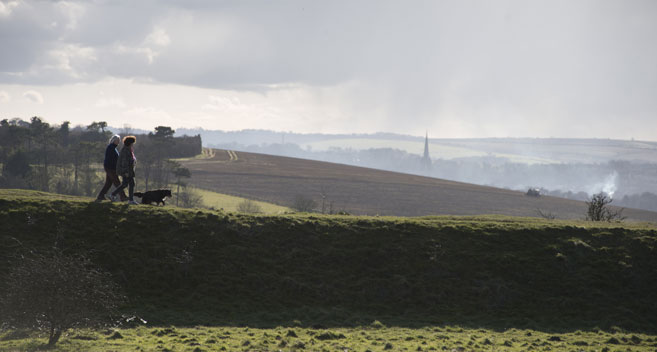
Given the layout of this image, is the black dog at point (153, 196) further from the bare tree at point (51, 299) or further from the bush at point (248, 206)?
the bush at point (248, 206)

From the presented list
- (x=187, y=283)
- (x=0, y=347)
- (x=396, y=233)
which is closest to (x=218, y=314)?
(x=187, y=283)

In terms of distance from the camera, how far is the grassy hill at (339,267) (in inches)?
892

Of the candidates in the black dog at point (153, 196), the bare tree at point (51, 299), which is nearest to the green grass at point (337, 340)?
the bare tree at point (51, 299)

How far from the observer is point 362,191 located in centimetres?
14688

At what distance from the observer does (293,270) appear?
2511 cm

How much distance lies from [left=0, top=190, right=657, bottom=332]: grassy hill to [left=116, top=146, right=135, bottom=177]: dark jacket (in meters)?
1.77

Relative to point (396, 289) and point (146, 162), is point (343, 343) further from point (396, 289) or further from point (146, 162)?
point (146, 162)

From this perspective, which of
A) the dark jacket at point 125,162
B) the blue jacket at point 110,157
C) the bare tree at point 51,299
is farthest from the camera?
the dark jacket at point 125,162

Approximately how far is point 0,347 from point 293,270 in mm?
12027

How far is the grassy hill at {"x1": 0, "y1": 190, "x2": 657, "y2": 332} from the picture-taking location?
22656mm

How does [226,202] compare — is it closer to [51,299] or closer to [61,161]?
[61,161]

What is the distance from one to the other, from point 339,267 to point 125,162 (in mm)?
11449

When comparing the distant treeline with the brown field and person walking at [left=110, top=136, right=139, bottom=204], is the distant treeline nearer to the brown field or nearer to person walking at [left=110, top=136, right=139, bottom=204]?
the brown field

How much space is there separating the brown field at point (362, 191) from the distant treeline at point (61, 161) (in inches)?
490
